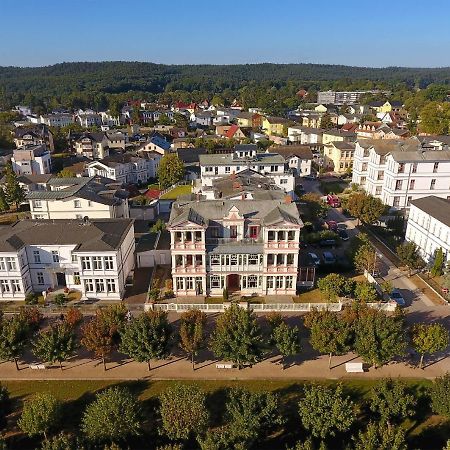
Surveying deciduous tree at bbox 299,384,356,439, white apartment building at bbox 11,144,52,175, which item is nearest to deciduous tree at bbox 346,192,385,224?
deciduous tree at bbox 299,384,356,439

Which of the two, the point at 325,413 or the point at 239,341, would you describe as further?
the point at 239,341

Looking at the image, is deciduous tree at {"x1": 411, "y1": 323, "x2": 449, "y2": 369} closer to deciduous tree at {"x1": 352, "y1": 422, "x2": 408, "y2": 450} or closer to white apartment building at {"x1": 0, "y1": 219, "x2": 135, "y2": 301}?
deciduous tree at {"x1": 352, "y1": 422, "x2": 408, "y2": 450}

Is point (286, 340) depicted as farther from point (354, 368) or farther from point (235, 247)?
point (235, 247)

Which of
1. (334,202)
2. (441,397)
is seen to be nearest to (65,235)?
(441,397)

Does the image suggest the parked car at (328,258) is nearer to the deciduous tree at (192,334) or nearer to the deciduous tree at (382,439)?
the deciduous tree at (192,334)

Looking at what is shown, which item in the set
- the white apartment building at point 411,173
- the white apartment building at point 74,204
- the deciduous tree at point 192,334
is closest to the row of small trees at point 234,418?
the deciduous tree at point 192,334

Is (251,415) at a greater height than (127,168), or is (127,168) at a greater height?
(127,168)
